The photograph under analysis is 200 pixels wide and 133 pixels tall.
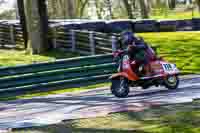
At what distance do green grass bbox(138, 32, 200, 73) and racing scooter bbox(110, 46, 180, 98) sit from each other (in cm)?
308

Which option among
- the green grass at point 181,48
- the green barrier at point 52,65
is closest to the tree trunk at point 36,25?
the green grass at point 181,48

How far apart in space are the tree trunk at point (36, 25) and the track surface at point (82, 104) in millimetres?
9165

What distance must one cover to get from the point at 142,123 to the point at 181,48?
488 inches

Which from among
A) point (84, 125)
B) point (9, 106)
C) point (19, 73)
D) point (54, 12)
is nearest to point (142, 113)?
point (84, 125)

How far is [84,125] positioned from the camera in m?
8.39

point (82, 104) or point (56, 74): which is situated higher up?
point (56, 74)

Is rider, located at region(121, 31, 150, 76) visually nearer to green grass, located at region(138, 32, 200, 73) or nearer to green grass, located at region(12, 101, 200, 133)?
green grass, located at region(12, 101, 200, 133)

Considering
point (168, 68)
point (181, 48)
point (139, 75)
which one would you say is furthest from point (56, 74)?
point (181, 48)

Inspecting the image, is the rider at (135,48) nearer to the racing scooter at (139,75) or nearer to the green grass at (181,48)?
the racing scooter at (139,75)

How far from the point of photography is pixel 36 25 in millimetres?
21344

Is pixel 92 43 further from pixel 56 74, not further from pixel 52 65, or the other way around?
pixel 56 74

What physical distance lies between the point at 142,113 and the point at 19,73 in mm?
4786

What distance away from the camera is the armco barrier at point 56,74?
12.6 meters

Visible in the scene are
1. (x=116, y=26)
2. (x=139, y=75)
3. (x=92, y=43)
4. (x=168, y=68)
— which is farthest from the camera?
(x=116, y=26)
